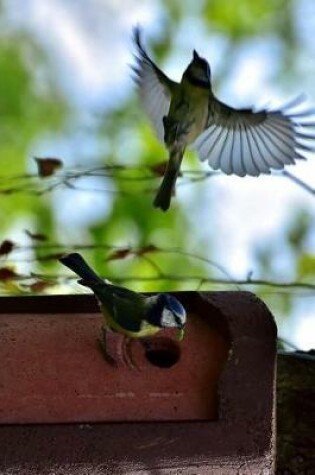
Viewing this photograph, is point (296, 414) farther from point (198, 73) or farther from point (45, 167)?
point (45, 167)

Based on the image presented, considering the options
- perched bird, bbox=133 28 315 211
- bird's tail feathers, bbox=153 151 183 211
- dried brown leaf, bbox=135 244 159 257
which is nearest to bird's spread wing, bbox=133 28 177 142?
perched bird, bbox=133 28 315 211

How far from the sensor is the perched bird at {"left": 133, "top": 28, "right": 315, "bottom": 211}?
226 centimetres

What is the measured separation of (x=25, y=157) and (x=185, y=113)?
1591mm

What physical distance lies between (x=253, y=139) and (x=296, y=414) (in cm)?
64

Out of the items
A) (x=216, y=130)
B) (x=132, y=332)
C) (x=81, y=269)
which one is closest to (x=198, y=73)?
(x=216, y=130)

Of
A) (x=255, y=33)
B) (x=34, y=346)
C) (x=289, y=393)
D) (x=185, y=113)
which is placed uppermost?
(x=255, y=33)

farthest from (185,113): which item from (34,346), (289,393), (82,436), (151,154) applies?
(151,154)

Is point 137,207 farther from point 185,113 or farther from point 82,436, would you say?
point 82,436

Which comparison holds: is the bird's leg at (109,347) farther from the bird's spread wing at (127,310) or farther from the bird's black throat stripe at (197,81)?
the bird's black throat stripe at (197,81)

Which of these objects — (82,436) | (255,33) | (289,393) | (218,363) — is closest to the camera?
(82,436)

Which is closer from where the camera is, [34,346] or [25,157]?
[34,346]

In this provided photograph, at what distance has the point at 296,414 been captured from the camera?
1951 millimetres

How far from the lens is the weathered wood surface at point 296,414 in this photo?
190 centimetres

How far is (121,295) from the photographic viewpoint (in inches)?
69.5
